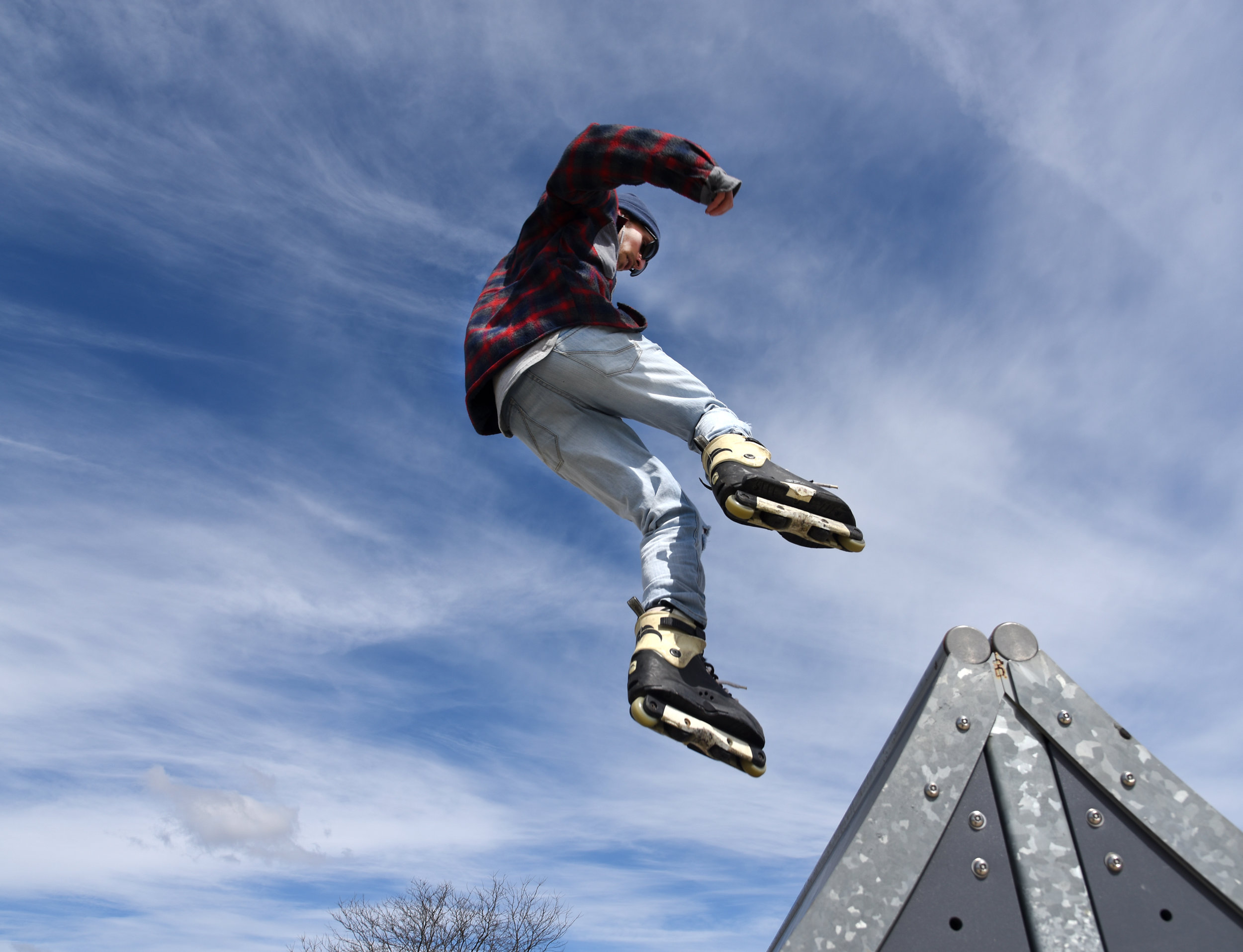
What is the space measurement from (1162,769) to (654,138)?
213cm

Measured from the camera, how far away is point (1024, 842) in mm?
1540

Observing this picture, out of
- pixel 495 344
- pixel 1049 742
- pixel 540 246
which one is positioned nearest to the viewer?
pixel 1049 742

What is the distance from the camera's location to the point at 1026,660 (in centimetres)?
163

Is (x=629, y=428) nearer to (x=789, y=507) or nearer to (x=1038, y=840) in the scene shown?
(x=789, y=507)

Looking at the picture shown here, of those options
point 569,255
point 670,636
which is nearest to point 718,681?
point 670,636

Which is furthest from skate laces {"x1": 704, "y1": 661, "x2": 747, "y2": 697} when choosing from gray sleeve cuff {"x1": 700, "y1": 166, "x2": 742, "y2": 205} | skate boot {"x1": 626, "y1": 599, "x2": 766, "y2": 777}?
gray sleeve cuff {"x1": 700, "y1": 166, "x2": 742, "y2": 205}

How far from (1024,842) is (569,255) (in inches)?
90.7

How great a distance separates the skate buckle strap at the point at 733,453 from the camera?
246 cm

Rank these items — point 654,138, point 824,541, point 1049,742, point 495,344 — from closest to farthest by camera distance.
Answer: point 1049,742 → point 824,541 → point 654,138 → point 495,344

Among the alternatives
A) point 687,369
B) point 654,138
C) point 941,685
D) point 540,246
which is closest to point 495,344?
point 540,246

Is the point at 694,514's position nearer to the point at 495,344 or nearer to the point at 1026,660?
the point at 495,344

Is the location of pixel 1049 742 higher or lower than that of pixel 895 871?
higher

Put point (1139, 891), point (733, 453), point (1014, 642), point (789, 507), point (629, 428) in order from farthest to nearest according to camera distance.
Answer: point (629, 428) < point (733, 453) < point (789, 507) < point (1014, 642) < point (1139, 891)

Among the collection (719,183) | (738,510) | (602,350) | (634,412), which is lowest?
(738,510)
